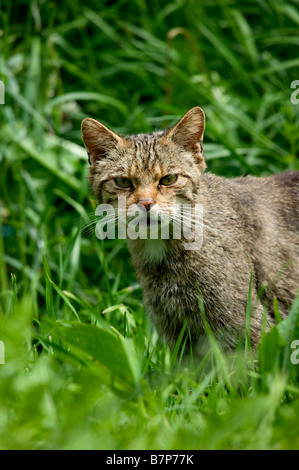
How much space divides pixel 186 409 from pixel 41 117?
2.71 metres

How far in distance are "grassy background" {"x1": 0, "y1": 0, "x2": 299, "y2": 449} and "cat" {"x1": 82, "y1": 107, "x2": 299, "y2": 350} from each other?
188 millimetres

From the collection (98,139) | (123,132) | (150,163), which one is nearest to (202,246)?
(150,163)

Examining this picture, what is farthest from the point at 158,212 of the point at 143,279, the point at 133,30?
the point at 133,30

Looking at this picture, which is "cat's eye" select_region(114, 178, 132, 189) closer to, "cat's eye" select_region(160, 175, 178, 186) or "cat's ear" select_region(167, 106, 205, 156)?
"cat's eye" select_region(160, 175, 178, 186)

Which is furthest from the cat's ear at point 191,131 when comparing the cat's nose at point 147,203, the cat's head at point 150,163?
the cat's nose at point 147,203

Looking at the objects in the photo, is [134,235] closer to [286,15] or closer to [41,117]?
[41,117]

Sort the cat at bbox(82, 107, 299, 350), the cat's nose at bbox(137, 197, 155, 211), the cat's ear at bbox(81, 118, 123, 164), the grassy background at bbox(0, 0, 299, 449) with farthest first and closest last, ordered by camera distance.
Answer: the cat's ear at bbox(81, 118, 123, 164) < the cat at bbox(82, 107, 299, 350) < the cat's nose at bbox(137, 197, 155, 211) < the grassy background at bbox(0, 0, 299, 449)

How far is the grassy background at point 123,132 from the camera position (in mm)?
2076

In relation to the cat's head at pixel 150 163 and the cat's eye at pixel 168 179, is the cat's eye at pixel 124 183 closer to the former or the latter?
the cat's head at pixel 150 163

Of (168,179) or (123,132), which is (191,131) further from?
(123,132)

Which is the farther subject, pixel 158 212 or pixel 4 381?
pixel 158 212

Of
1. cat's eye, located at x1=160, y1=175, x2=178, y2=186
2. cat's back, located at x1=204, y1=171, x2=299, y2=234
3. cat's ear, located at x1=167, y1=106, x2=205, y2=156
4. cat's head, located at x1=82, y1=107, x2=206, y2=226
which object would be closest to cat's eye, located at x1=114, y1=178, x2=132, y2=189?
cat's head, located at x1=82, y1=107, x2=206, y2=226

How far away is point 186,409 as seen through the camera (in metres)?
2.02

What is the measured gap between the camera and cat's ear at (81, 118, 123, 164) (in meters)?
2.90
